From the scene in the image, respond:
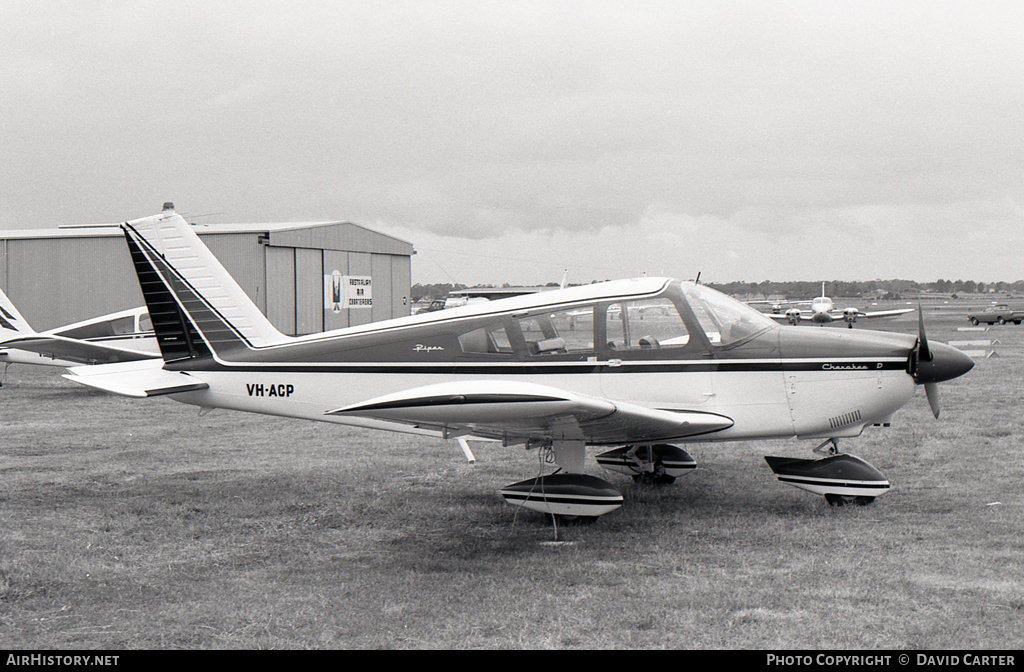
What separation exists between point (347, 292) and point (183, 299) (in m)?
25.8

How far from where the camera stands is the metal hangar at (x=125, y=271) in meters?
28.4

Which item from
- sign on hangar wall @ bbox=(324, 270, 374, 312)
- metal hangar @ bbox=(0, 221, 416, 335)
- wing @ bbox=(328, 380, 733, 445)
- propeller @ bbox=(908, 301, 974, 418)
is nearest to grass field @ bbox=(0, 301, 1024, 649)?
wing @ bbox=(328, 380, 733, 445)

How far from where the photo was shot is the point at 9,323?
17.9 metres

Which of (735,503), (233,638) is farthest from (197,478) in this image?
(735,503)

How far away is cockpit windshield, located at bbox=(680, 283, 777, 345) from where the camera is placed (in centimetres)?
→ 666

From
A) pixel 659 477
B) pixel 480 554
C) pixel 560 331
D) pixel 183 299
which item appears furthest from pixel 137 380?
pixel 659 477

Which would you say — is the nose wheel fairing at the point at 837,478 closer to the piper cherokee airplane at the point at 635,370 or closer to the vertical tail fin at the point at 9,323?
the piper cherokee airplane at the point at 635,370

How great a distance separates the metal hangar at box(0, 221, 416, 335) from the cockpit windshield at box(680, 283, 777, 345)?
23.1m

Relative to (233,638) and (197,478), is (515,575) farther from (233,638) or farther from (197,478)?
(197,478)

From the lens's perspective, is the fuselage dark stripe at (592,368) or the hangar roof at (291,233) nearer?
the fuselage dark stripe at (592,368)

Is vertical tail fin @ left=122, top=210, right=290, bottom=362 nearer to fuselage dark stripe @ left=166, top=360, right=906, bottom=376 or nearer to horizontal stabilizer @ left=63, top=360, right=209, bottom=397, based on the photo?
horizontal stabilizer @ left=63, top=360, right=209, bottom=397

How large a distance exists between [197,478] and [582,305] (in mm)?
4563

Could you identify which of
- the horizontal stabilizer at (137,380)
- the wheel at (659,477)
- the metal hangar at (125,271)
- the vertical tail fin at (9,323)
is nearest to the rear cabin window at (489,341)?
the wheel at (659,477)

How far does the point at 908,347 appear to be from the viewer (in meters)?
6.54
